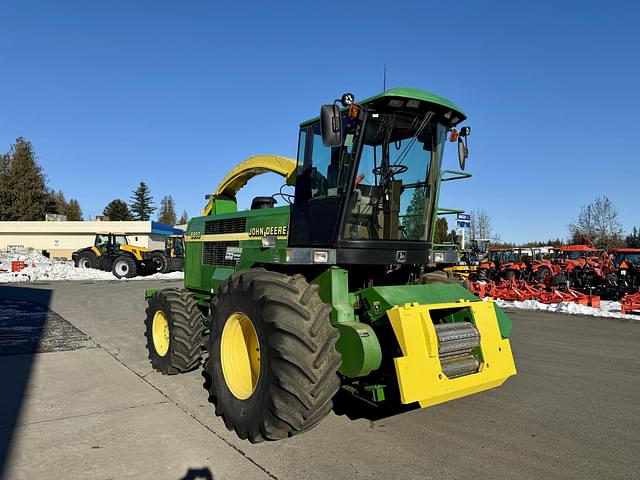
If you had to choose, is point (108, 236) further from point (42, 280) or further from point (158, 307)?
point (158, 307)

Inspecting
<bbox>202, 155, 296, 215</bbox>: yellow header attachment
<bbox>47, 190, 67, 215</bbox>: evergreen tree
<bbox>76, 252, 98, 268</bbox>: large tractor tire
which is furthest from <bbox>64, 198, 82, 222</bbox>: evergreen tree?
<bbox>202, 155, 296, 215</bbox>: yellow header attachment

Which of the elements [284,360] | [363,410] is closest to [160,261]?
[363,410]

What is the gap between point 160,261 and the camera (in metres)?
28.2

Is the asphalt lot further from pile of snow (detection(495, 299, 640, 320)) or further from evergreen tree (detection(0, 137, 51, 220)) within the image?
evergreen tree (detection(0, 137, 51, 220))

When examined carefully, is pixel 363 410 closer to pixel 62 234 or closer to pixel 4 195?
pixel 62 234

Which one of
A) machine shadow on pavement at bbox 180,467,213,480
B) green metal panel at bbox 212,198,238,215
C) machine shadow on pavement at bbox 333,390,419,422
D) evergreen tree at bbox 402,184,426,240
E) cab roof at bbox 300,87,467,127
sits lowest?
machine shadow on pavement at bbox 180,467,213,480

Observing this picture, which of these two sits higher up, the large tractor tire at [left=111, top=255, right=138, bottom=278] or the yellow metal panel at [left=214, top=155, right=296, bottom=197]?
the yellow metal panel at [left=214, top=155, right=296, bottom=197]

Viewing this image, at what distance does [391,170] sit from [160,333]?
388cm

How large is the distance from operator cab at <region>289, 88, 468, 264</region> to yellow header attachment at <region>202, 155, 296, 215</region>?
4.31 ft

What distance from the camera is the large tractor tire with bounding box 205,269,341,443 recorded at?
140 inches

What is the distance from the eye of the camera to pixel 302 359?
355 cm

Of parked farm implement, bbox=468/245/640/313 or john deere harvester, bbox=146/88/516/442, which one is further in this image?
parked farm implement, bbox=468/245/640/313

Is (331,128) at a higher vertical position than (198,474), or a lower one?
higher

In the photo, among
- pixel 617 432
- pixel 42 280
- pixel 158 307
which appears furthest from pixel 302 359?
pixel 42 280
